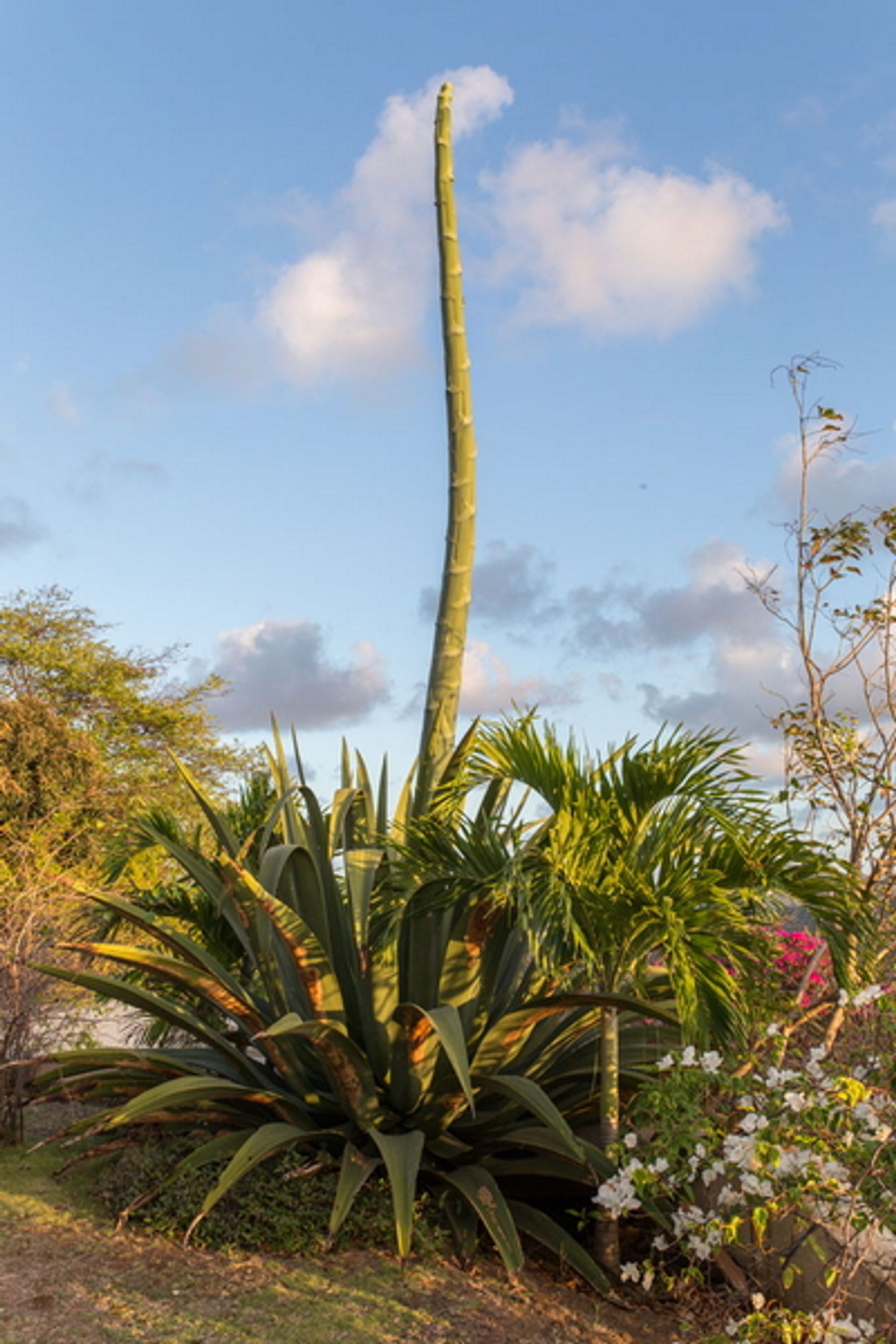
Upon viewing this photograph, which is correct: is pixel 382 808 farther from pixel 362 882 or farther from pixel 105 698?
pixel 105 698

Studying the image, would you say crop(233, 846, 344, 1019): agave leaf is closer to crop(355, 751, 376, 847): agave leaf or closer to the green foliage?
crop(355, 751, 376, 847): agave leaf

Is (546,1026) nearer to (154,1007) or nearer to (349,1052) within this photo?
(349,1052)

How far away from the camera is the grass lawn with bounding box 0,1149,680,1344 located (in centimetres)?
440

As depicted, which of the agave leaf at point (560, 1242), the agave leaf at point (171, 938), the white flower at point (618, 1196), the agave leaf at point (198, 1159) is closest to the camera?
the white flower at point (618, 1196)

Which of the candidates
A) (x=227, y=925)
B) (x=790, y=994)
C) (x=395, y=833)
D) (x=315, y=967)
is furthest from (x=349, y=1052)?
(x=790, y=994)

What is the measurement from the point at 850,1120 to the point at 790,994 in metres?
2.70

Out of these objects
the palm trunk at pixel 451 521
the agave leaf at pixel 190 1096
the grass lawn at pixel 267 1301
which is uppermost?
the palm trunk at pixel 451 521

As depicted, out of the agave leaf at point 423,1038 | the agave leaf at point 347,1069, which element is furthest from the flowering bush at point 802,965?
the agave leaf at point 347,1069

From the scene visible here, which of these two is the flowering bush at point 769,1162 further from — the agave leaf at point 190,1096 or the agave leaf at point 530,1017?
the agave leaf at point 190,1096

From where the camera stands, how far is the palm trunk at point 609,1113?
5020mm

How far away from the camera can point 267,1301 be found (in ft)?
15.3

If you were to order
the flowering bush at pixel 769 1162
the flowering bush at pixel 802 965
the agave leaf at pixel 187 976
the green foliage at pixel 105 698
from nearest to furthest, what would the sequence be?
the flowering bush at pixel 769 1162
the agave leaf at pixel 187 976
the flowering bush at pixel 802 965
the green foliage at pixel 105 698

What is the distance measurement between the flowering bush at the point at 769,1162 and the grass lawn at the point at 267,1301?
1.29 feet

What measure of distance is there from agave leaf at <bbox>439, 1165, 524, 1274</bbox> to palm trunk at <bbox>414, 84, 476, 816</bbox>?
1689 millimetres
